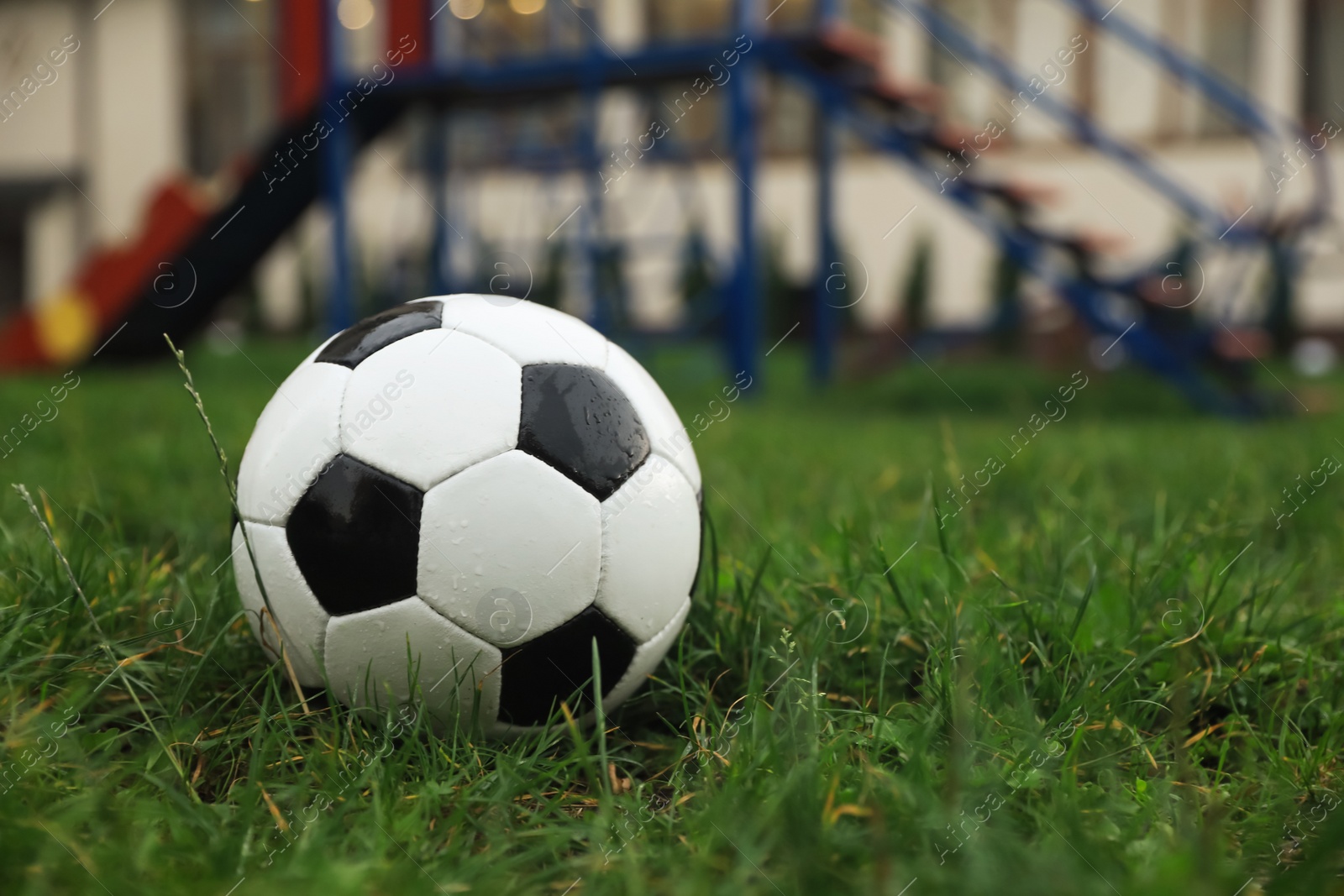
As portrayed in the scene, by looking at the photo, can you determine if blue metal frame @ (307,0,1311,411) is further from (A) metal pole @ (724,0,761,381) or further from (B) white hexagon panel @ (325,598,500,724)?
(B) white hexagon panel @ (325,598,500,724)

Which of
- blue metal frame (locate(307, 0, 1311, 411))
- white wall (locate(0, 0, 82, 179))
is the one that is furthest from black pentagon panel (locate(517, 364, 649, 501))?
white wall (locate(0, 0, 82, 179))

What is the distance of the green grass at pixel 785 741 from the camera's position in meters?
1.10

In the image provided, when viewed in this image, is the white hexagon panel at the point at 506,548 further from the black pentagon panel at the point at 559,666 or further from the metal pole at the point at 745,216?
the metal pole at the point at 745,216

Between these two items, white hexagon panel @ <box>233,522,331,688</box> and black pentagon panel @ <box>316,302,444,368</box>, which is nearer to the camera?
white hexagon panel @ <box>233,522,331,688</box>

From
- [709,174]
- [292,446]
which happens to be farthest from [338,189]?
[292,446]

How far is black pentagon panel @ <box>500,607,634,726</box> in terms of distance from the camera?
1.43 m

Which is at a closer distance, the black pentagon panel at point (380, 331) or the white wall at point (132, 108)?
the black pentagon panel at point (380, 331)

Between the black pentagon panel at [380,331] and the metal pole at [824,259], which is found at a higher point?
the black pentagon panel at [380,331]

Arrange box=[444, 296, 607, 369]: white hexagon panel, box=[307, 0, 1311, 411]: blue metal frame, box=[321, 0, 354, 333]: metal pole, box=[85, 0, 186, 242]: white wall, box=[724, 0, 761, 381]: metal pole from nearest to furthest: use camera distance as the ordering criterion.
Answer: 1. box=[444, 296, 607, 369]: white hexagon panel
2. box=[307, 0, 1311, 411]: blue metal frame
3. box=[724, 0, 761, 381]: metal pole
4. box=[321, 0, 354, 333]: metal pole
5. box=[85, 0, 186, 242]: white wall

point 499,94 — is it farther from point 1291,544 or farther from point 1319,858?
point 1319,858

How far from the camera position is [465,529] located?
1.38 metres

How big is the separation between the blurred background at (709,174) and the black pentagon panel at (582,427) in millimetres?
4609

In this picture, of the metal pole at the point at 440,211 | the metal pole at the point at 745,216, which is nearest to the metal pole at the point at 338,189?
the metal pole at the point at 440,211

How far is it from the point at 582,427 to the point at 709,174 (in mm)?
11169
